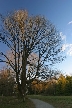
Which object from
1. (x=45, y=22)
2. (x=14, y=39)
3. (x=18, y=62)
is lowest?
(x=18, y=62)

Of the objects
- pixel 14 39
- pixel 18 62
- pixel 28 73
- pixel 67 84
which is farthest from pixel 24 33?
pixel 67 84

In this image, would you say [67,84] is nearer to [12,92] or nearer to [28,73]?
[12,92]

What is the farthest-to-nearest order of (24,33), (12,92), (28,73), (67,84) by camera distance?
(67,84)
(12,92)
(28,73)
(24,33)

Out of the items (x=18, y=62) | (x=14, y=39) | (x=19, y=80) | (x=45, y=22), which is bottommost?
(x=19, y=80)

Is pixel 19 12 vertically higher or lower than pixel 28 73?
higher

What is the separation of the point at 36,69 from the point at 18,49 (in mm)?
3656

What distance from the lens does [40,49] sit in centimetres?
3167

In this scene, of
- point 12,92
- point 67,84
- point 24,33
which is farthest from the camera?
point 67,84

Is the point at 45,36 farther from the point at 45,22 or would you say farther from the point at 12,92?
the point at 12,92

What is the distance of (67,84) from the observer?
9500 cm

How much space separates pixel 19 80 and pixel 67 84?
214ft

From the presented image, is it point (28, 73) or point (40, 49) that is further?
point (28, 73)

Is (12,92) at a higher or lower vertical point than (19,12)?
lower

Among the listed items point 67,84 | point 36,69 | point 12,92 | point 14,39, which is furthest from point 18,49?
point 67,84
